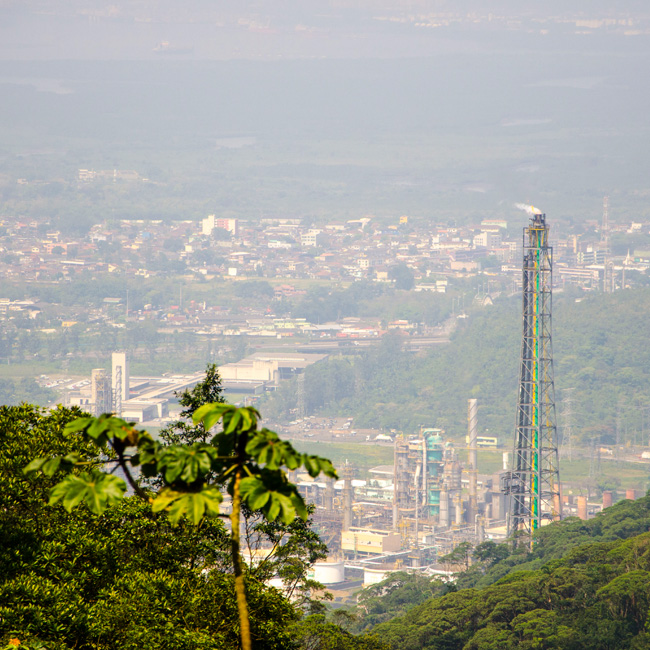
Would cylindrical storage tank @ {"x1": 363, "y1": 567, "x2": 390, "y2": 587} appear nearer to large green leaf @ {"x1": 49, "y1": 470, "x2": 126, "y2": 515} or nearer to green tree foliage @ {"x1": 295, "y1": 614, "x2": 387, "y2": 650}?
green tree foliage @ {"x1": 295, "y1": 614, "x2": 387, "y2": 650}

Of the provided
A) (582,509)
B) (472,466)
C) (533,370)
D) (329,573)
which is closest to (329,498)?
(472,466)

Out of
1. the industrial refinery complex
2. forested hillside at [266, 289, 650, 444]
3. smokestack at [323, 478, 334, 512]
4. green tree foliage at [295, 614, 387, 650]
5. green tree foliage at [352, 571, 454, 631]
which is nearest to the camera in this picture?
green tree foliage at [295, 614, 387, 650]

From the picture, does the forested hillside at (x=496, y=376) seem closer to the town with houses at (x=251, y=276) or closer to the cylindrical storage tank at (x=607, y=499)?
the town with houses at (x=251, y=276)

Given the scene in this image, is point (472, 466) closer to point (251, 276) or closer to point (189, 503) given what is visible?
point (189, 503)

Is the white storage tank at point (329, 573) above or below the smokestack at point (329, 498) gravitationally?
below

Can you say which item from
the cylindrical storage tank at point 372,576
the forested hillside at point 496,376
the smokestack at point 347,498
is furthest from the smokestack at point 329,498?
the forested hillside at point 496,376

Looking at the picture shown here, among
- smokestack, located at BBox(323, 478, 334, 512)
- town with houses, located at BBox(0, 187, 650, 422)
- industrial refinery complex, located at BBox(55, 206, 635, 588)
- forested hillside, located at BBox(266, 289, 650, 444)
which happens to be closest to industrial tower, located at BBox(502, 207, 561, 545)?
industrial refinery complex, located at BBox(55, 206, 635, 588)
